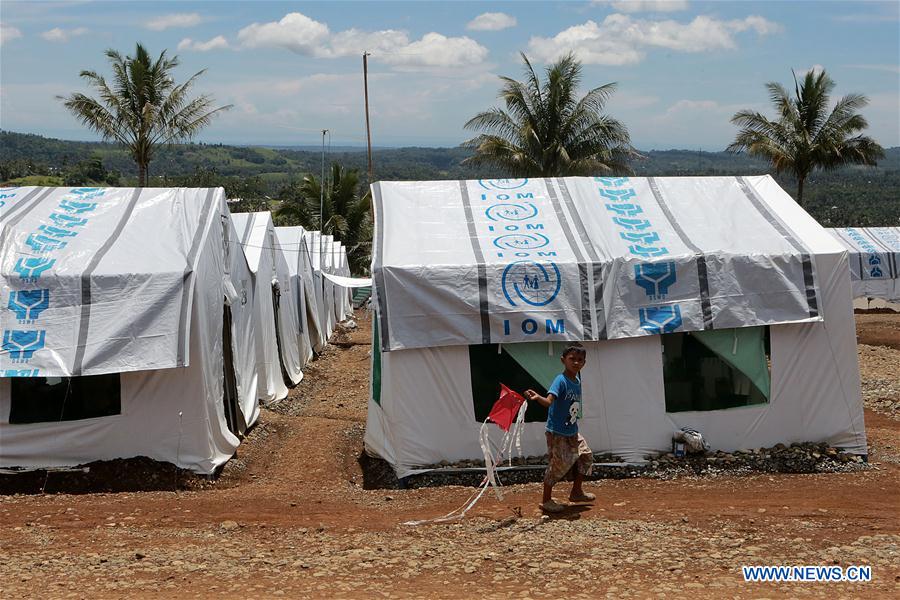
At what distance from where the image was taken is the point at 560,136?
2398 centimetres

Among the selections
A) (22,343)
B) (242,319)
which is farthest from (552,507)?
(242,319)

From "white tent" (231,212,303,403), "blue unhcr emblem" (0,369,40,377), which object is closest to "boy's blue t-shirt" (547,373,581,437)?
"blue unhcr emblem" (0,369,40,377)

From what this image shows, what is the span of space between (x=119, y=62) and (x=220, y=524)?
1948 centimetres

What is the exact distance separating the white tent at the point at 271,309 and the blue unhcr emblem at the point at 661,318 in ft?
22.6

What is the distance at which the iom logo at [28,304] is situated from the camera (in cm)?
868

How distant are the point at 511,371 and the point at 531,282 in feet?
3.20

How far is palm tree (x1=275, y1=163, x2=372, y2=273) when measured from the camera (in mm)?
33438

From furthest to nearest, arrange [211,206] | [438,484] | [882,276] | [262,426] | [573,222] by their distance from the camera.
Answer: [882,276]
[262,426]
[211,206]
[573,222]
[438,484]

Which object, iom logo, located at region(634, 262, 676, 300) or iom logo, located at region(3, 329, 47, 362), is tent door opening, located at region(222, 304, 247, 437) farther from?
iom logo, located at region(634, 262, 676, 300)

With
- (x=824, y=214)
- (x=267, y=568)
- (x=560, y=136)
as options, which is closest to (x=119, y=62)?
(x=560, y=136)

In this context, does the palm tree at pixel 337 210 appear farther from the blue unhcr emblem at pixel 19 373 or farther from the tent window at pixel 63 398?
the blue unhcr emblem at pixel 19 373

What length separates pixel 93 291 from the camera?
8.85 meters

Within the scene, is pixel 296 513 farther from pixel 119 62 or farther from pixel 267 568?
pixel 119 62

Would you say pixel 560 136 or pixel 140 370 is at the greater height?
pixel 560 136
